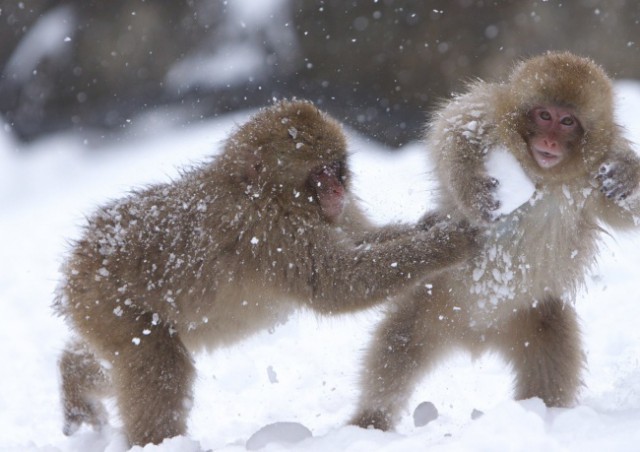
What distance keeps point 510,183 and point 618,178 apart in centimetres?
44

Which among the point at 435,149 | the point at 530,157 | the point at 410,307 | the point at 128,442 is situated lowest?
the point at 128,442

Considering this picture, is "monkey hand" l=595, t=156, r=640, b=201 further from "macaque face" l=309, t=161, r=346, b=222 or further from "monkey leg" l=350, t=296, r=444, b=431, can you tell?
"macaque face" l=309, t=161, r=346, b=222

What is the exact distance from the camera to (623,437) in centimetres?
253

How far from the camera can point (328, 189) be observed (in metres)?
3.63

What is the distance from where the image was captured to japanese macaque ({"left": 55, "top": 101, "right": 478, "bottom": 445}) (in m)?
3.39

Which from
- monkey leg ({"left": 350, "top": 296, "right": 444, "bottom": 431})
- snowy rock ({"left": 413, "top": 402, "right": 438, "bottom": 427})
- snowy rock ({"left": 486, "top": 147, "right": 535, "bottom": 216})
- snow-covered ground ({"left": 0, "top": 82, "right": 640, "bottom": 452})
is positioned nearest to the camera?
snow-covered ground ({"left": 0, "top": 82, "right": 640, "bottom": 452})

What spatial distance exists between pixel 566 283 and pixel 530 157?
0.61m

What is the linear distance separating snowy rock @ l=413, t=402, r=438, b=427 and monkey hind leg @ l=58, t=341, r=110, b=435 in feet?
4.85

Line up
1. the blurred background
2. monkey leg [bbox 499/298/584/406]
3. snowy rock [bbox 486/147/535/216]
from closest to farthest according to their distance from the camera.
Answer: snowy rock [bbox 486/147/535/216], monkey leg [bbox 499/298/584/406], the blurred background

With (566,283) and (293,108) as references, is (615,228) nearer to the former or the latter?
(566,283)

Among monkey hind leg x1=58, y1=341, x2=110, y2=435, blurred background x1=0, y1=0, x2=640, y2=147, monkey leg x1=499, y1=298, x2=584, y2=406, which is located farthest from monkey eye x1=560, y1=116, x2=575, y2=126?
blurred background x1=0, y1=0, x2=640, y2=147

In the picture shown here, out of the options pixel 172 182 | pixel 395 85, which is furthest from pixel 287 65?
pixel 172 182

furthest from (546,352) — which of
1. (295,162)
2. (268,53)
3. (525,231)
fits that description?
(268,53)

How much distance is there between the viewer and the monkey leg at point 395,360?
370cm
